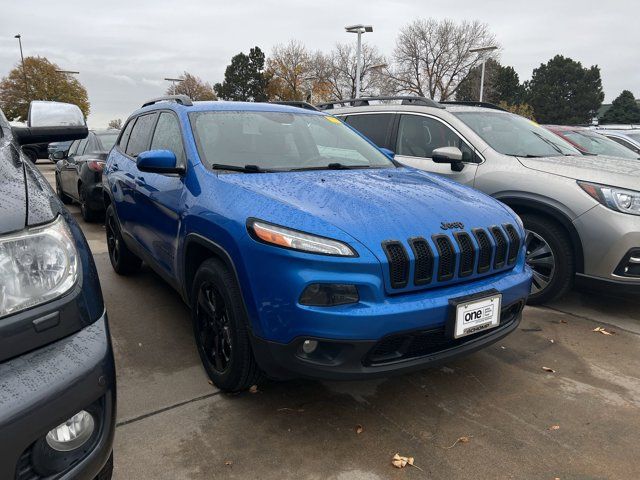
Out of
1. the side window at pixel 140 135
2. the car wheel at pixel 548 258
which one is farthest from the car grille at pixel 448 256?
the side window at pixel 140 135

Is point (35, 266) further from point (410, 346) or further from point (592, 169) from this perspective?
point (592, 169)

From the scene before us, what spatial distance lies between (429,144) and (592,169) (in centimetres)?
150

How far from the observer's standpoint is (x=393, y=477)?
6.81 ft

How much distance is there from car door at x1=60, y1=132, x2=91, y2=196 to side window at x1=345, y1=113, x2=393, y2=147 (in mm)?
4474

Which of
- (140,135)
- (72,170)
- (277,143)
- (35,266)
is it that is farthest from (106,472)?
(72,170)

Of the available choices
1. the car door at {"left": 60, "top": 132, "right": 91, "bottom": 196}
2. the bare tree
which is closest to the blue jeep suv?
the car door at {"left": 60, "top": 132, "right": 91, "bottom": 196}

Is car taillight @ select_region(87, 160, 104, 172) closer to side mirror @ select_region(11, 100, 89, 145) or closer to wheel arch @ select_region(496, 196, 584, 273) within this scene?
side mirror @ select_region(11, 100, 89, 145)

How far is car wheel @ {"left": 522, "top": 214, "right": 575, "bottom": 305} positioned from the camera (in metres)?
3.81

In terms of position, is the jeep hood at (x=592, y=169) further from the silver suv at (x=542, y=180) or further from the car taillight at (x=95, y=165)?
the car taillight at (x=95, y=165)

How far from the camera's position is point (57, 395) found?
50.9 inches

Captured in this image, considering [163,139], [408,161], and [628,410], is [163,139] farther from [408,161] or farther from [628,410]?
[628,410]

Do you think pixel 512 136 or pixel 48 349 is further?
pixel 512 136

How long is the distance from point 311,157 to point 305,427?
67.1 inches

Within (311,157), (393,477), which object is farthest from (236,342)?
(311,157)
